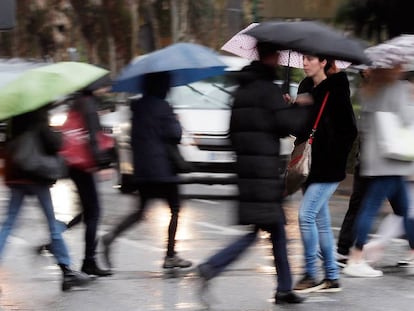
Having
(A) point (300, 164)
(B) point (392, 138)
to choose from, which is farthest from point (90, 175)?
(B) point (392, 138)

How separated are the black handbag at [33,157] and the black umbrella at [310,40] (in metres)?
1.67

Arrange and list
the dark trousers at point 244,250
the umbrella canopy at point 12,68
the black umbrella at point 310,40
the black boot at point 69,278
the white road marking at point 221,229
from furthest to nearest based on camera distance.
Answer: the umbrella canopy at point 12,68 → the white road marking at point 221,229 → the black boot at point 69,278 → the dark trousers at point 244,250 → the black umbrella at point 310,40

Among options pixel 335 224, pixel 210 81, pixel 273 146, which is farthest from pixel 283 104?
pixel 210 81

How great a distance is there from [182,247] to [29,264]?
5.38ft

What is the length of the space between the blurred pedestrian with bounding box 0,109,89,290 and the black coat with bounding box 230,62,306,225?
1.38 meters

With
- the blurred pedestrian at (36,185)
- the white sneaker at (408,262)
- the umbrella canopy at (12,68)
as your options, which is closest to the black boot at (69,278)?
the blurred pedestrian at (36,185)

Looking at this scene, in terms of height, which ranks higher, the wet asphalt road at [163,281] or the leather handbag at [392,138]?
the leather handbag at [392,138]

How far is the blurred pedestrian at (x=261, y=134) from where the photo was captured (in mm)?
6203

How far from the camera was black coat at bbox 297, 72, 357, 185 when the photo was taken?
22.5 ft

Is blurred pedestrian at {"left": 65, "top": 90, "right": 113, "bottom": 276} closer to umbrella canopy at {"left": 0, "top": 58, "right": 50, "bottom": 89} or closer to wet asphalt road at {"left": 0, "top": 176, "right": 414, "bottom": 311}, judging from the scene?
wet asphalt road at {"left": 0, "top": 176, "right": 414, "bottom": 311}

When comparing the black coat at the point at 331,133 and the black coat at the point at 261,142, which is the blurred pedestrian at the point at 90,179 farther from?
the black coat at the point at 331,133

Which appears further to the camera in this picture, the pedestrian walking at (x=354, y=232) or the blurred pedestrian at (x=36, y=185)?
the pedestrian walking at (x=354, y=232)

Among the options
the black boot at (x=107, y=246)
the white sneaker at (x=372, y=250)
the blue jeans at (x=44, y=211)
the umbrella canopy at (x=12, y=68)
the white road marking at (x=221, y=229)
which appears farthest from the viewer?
the umbrella canopy at (x=12, y=68)

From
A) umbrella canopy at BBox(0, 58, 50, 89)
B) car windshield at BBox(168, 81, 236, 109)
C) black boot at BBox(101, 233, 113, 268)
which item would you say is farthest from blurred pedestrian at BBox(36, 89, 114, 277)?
car windshield at BBox(168, 81, 236, 109)
